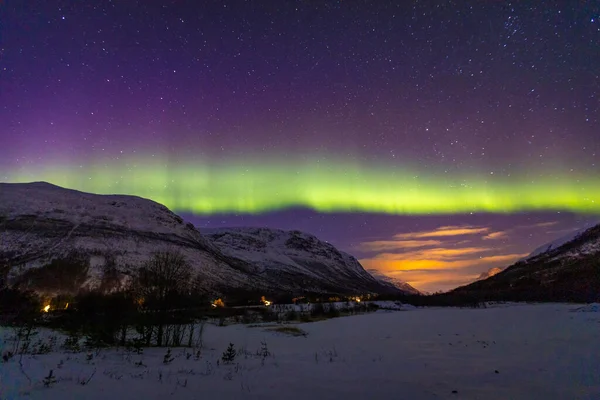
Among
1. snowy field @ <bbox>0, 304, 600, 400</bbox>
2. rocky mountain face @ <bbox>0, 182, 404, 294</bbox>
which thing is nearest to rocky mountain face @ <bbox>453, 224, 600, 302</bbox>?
snowy field @ <bbox>0, 304, 600, 400</bbox>

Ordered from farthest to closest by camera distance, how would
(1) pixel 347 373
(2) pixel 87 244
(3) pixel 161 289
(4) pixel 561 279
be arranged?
1. (2) pixel 87 244
2. (4) pixel 561 279
3. (3) pixel 161 289
4. (1) pixel 347 373

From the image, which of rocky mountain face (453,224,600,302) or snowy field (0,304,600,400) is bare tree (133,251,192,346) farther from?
rocky mountain face (453,224,600,302)

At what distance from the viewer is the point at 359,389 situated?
26.0ft

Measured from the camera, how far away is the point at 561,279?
2672 inches

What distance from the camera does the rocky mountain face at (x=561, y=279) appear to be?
49.3 metres

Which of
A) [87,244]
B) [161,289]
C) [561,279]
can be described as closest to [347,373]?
[161,289]

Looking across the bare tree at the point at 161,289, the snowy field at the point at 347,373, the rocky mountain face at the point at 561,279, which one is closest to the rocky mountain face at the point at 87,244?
the rocky mountain face at the point at 561,279

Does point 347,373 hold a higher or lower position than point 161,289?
lower

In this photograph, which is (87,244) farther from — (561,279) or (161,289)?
(561,279)

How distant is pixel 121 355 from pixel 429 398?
908 centimetres

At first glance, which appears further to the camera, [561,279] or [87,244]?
[87,244]

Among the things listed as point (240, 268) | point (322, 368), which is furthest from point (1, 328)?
point (240, 268)

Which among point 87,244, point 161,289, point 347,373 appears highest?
point 87,244

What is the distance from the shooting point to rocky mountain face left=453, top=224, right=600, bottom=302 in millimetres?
49325
